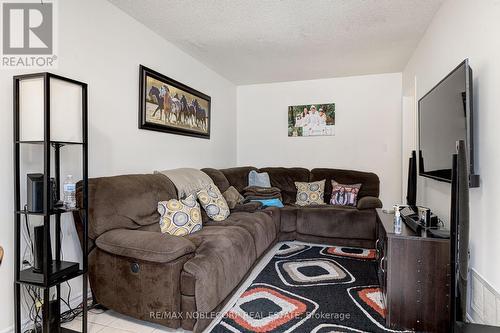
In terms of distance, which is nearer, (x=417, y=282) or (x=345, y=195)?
(x=417, y=282)

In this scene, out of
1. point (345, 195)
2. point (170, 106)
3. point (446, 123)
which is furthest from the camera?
point (345, 195)

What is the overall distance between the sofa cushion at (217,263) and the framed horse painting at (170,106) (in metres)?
1.26

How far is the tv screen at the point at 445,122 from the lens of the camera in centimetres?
167

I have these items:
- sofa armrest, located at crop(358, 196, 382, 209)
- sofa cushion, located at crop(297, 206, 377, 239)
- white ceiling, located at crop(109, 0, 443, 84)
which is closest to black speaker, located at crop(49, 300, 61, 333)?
white ceiling, located at crop(109, 0, 443, 84)

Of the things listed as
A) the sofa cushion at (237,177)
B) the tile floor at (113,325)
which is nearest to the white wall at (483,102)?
the tile floor at (113,325)

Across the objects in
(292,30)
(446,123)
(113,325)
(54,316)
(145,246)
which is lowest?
(113,325)

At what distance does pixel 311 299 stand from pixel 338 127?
9.99ft

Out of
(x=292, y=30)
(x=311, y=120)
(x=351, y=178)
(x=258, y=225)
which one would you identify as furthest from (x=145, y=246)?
(x=311, y=120)

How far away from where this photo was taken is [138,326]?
187cm

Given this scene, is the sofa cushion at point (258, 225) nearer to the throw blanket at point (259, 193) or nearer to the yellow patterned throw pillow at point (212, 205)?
the yellow patterned throw pillow at point (212, 205)

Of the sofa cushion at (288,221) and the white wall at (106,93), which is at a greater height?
the white wall at (106,93)

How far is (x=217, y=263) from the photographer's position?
1.90 metres

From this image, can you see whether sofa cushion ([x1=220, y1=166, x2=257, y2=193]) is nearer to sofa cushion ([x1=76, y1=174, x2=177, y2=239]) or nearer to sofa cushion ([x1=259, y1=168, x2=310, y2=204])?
sofa cushion ([x1=259, y1=168, x2=310, y2=204])

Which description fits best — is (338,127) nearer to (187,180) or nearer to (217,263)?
(187,180)
